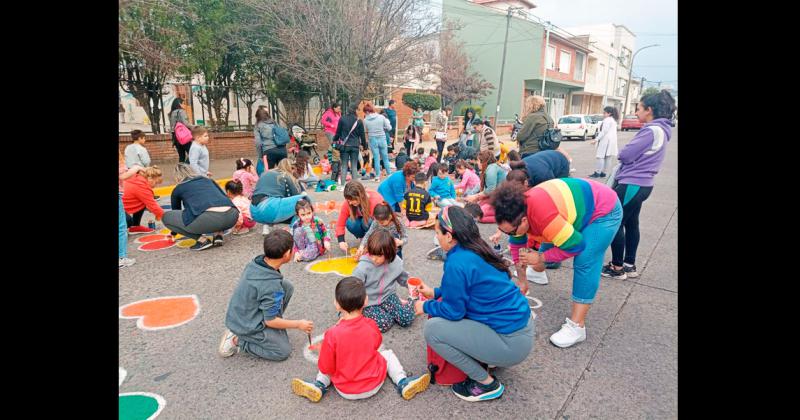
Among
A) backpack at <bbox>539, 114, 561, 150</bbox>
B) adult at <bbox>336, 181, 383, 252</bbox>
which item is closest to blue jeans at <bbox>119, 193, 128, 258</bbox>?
adult at <bbox>336, 181, 383, 252</bbox>

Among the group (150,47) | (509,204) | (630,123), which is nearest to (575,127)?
(630,123)

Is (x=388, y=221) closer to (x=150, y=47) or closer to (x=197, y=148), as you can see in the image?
(x=197, y=148)

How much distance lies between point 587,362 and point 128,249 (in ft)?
16.9

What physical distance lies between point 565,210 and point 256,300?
2.09 m

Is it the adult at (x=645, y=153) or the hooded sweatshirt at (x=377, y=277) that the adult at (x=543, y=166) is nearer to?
the adult at (x=645, y=153)

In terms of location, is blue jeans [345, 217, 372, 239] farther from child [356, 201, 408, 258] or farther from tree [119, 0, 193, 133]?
tree [119, 0, 193, 133]

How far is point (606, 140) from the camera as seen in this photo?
974cm

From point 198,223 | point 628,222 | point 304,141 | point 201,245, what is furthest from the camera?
point 304,141

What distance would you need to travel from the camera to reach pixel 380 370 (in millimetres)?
2557

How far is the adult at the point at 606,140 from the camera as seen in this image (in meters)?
9.38
